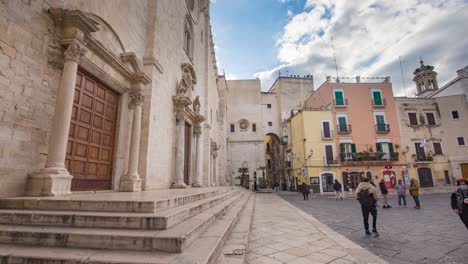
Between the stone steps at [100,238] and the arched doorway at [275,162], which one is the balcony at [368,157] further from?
the stone steps at [100,238]

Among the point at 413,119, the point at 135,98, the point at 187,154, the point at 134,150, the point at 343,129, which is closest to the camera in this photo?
the point at 134,150

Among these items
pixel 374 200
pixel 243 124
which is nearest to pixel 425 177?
pixel 243 124

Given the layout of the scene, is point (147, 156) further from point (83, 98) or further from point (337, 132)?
point (337, 132)

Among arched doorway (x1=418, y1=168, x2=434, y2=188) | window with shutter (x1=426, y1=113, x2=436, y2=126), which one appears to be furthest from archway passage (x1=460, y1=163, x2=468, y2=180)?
window with shutter (x1=426, y1=113, x2=436, y2=126)

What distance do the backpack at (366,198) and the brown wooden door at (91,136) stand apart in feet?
20.1

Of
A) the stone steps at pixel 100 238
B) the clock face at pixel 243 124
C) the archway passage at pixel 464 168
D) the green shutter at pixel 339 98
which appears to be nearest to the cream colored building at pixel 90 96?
the stone steps at pixel 100 238

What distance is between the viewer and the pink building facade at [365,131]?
70.6 feet

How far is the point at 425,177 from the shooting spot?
21484 millimetres

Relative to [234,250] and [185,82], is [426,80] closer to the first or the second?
[185,82]

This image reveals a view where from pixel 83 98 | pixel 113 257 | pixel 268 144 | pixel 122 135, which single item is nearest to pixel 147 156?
pixel 122 135

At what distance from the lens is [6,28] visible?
3.27 meters

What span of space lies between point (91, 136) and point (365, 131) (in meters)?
24.3

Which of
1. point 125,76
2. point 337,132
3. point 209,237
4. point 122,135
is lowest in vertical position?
point 209,237

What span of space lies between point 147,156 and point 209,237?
13.7 feet
